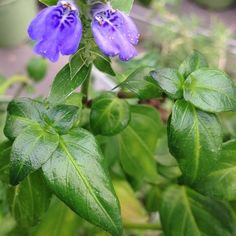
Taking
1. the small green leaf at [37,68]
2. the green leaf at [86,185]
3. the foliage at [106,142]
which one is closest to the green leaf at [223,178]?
the foliage at [106,142]

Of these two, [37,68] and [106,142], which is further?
[37,68]

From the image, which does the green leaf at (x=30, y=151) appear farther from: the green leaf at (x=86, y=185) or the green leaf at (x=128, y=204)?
the green leaf at (x=128, y=204)

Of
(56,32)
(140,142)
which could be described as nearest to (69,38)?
(56,32)

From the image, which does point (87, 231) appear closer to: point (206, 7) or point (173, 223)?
point (173, 223)

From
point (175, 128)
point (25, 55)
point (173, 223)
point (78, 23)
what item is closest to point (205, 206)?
point (173, 223)

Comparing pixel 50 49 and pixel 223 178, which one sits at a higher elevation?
pixel 50 49

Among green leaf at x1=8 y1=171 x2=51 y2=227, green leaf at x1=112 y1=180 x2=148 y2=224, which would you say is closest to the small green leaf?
green leaf at x1=112 y1=180 x2=148 y2=224

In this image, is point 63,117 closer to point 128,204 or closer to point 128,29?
point 128,29
